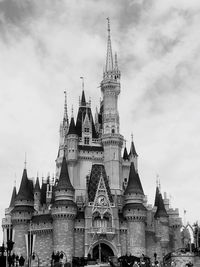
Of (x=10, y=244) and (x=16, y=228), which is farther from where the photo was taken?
(x=16, y=228)

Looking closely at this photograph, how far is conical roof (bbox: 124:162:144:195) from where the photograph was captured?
3130 inches

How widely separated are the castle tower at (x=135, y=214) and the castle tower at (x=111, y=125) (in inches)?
135

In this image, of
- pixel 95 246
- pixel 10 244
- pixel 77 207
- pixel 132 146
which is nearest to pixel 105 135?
pixel 132 146

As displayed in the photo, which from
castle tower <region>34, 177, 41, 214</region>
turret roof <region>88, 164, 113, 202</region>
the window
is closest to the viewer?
turret roof <region>88, 164, 113, 202</region>

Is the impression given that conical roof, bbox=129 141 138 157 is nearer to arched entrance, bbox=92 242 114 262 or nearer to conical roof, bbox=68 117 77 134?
conical roof, bbox=68 117 77 134

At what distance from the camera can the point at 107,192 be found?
258ft

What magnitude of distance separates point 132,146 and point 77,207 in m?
19.1

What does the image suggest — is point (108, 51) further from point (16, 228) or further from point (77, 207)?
point (16, 228)

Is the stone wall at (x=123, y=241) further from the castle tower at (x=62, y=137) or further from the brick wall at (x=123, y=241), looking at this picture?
the castle tower at (x=62, y=137)

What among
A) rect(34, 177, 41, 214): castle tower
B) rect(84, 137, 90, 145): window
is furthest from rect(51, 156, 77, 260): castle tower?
rect(84, 137, 90, 145): window

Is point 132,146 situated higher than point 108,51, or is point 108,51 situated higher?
point 108,51

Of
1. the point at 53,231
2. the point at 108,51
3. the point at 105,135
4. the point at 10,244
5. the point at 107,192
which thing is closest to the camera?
the point at 10,244

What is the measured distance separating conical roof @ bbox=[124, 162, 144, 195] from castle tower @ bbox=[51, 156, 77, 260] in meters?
9.55

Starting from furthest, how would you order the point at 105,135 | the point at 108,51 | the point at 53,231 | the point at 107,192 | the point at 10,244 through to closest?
the point at 108,51 → the point at 105,135 → the point at 107,192 → the point at 53,231 → the point at 10,244
